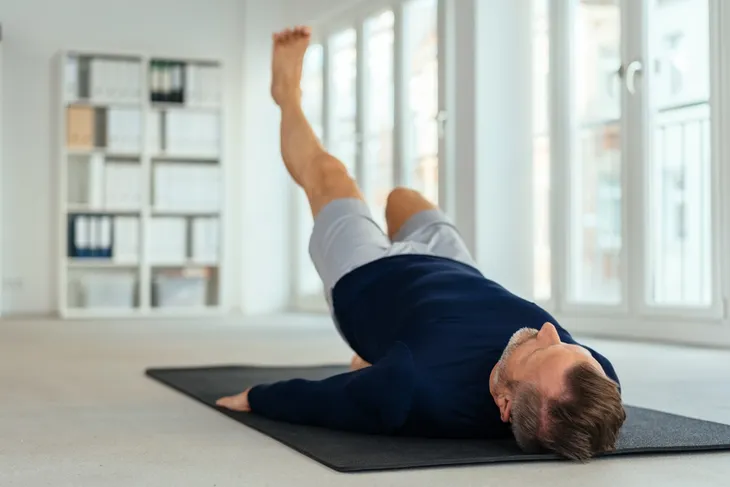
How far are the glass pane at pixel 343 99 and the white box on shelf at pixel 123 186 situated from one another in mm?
1289

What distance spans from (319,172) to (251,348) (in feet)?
5.44

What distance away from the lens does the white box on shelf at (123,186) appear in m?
6.74

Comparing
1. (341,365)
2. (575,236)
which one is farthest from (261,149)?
(341,365)

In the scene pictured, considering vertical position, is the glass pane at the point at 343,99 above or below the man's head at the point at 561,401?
above

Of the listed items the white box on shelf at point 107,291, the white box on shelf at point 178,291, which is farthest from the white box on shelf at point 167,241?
the white box on shelf at point 107,291

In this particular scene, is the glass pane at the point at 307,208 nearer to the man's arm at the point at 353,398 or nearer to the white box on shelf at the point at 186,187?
the white box on shelf at the point at 186,187

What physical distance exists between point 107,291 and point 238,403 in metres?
4.71

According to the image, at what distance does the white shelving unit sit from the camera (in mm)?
6680

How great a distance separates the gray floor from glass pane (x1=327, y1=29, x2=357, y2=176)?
9.16 ft

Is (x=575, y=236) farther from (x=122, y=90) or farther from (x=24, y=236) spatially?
(x=24, y=236)

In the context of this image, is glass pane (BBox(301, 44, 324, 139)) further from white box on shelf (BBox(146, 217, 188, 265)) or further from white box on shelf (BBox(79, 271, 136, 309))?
white box on shelf (BBox(79, 271, 136, 309))

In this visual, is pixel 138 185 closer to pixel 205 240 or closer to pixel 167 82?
pixel 205 240

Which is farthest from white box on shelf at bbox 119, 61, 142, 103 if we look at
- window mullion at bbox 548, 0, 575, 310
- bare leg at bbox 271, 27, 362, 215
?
bare leg at bbox 271, 27, 362, 215

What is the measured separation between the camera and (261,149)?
7.38m
